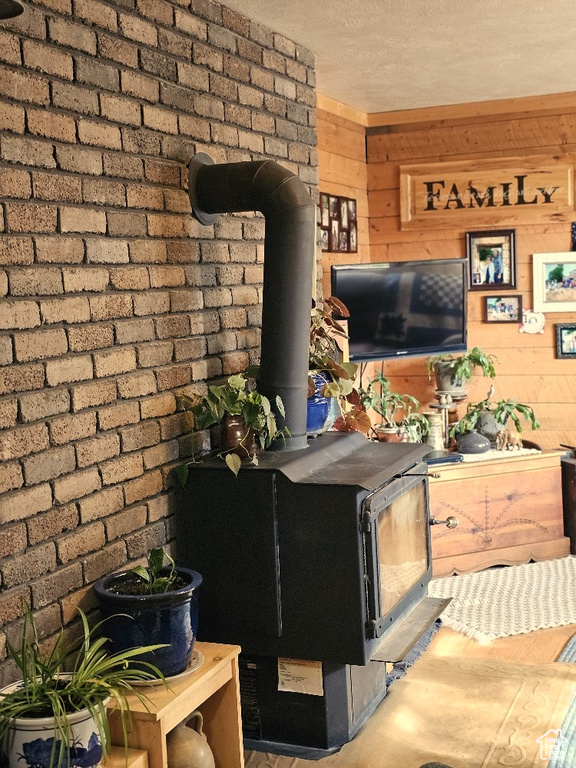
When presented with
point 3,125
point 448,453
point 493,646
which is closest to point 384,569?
point 493,646

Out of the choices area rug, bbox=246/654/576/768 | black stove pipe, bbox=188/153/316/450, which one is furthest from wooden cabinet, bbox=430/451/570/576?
black stove pipe, bbox=188/153/316/450

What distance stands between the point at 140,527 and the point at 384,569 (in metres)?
0.73

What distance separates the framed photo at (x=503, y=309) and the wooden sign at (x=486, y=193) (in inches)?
16.6

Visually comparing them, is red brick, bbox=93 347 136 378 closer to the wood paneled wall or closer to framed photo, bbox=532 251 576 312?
the wood paneled wall

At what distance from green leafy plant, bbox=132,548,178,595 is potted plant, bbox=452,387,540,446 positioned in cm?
283

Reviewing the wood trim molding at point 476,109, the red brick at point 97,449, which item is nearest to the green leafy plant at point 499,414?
the wood trim molding at point 476,109

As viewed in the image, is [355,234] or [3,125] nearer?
[3,125]

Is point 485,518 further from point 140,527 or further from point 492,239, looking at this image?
point 140,527

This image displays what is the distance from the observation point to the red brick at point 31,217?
7.18 feet

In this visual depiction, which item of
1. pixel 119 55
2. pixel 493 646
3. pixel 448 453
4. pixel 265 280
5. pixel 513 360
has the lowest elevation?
pixel 493 646

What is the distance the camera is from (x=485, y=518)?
4.78 meters

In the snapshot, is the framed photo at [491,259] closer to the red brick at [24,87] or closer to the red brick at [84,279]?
the red brick at [84,279]

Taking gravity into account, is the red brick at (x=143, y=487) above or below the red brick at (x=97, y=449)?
below

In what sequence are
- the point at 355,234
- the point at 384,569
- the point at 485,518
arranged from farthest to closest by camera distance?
the point at 355,234 < the point at 485,518 < the point at 384,569
